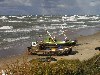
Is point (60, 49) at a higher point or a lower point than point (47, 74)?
lower

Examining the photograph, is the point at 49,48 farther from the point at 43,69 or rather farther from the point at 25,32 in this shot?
the point at 25,32

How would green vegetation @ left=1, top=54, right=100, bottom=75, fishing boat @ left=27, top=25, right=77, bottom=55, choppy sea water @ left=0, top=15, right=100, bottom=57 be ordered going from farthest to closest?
choppy sea water @ left=0, top=15, right=100, bottom=57 → fishing boat @ left=27, top=25, right=77, bottom=55 → green vegetation @ left=1, top=54, right=100, bottom=75

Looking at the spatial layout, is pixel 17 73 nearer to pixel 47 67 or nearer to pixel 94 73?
pixel 47 67

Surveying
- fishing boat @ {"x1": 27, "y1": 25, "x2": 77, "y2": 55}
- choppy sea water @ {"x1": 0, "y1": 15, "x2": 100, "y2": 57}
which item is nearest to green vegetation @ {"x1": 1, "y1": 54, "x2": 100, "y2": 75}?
fishing boat @ {"x1": 27, "y1": 25, "x2": 77, "y2": 55}

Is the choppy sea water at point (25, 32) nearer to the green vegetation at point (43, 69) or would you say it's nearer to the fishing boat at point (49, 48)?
the fishing boat at point (49, 48)

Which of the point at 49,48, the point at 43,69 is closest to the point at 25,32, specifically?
the point at 49,48

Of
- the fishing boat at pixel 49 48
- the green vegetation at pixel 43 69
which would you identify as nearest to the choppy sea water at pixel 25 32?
the fishing boat at pixel 49 48

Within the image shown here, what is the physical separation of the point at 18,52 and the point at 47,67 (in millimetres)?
25596

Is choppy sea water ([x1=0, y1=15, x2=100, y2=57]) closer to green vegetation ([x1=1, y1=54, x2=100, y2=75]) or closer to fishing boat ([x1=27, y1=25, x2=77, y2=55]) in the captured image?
fishing boat ([x1=27, y1=25, x2=77, y2=55])

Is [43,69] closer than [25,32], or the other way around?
[43,69]

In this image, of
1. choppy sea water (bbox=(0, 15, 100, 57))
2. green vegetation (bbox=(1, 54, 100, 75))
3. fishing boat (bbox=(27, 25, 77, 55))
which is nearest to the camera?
green vegetation (bbox=(1, 54, 100, 75))

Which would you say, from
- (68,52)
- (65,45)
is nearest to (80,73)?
(68,52)

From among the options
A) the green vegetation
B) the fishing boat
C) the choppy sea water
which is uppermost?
the green vegetation

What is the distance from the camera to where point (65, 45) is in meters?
34.6
